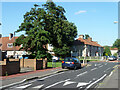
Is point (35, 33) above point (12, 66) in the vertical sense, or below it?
above

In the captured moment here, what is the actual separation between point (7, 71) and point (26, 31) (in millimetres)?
20998

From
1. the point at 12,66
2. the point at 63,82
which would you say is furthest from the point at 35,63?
the point at 63,82

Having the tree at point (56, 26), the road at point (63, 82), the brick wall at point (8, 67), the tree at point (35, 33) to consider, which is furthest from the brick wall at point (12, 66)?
the tree at point (56, 26)

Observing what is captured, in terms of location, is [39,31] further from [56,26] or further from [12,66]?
[12,66]

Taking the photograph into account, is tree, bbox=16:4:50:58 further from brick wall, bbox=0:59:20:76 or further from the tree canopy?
brick wall, bbox=0:59:20:76

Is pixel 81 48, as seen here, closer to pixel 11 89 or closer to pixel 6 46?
pixel 6 46

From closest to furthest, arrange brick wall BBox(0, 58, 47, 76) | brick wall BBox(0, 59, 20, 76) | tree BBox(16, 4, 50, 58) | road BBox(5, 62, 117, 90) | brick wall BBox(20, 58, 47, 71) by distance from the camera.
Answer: road BBox(5, 62, 117, 90) < brick wall BBox(0, 59, 20, 76) < brick wall BBox(0, 58, 47, 76) < brick wall BBox(20, 58, 47, 71) < tree BBox(16, 4, 50, 58)

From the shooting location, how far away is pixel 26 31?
3716 cm

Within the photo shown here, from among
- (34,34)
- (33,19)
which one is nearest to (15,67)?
(34,34)

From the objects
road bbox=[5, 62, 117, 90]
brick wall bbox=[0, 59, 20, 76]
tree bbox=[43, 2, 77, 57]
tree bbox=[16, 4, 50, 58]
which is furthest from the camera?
tree bbox=[43, 2, 77, 57]

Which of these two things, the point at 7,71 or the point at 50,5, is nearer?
the point at 7,71

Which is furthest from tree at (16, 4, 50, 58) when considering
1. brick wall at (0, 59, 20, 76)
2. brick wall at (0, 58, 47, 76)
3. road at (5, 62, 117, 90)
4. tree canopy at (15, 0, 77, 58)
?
road at (5, 62, 117, 90)

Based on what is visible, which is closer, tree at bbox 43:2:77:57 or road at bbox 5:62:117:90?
road at bbox 5:62:117:90

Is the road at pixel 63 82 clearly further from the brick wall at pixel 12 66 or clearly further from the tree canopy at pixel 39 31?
the tree canopy at pixel 39 31
